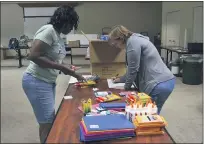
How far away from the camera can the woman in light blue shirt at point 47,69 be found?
5.43 feet

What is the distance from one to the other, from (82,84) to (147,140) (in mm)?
1146

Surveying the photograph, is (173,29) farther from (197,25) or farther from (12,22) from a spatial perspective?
(12,22)

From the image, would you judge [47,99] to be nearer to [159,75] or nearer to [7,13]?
[159,75]

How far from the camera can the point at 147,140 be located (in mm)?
1139

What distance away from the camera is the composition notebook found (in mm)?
1148

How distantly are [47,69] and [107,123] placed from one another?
711mm

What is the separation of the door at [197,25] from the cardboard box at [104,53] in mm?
4042

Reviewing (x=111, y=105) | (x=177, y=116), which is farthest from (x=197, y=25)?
(x=111, y=105)

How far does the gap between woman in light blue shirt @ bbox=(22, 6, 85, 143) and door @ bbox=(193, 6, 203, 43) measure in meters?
4.98

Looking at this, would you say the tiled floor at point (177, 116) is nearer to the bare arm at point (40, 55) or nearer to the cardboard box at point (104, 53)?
the bare arm at point (40, 55)

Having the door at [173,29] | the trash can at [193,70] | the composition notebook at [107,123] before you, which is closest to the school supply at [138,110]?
the composition notebook at [107,123]

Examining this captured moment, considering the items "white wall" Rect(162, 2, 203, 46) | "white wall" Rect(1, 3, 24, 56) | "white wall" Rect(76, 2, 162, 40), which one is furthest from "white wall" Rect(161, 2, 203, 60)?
"white wall" Rect(1, 3, 24, 56)

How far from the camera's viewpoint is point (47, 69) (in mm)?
1724

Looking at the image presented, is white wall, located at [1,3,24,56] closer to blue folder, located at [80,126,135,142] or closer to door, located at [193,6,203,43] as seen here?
door, located at [193,6,203,43]
